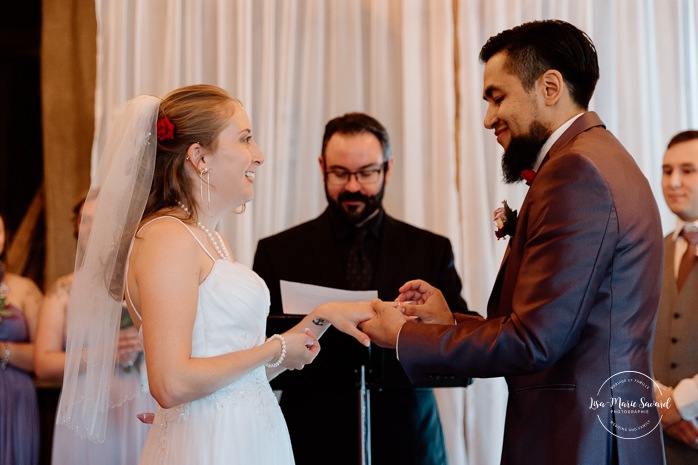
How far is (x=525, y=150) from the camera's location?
255cm

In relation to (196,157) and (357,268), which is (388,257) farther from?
(196,157)

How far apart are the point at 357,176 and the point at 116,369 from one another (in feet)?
4.49

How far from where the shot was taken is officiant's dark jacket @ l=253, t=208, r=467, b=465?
116 inches

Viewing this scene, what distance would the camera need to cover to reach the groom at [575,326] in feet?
7.16

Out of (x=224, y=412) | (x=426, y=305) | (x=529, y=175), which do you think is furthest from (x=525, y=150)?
(x=224, y=412)

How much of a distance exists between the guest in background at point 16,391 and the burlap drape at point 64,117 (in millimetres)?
398

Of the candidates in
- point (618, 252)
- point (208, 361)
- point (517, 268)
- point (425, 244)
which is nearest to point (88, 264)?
point (208, 361)

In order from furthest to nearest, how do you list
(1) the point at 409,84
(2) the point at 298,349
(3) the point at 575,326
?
(1) the point at 409,84
(2) the point at 298,349
(3) the point at 575,326

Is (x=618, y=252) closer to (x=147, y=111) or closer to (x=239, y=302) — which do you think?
(x=239, y=302)

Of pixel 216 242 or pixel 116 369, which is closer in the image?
pixel 216 242

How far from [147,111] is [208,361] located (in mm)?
Result: 771

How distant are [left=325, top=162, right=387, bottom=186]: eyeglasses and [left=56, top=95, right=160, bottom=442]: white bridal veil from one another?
4.83 feet

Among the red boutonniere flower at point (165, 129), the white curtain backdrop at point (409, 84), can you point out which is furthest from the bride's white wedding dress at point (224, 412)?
the white curtain backdrop at point (409, 84)

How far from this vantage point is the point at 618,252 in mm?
2223
